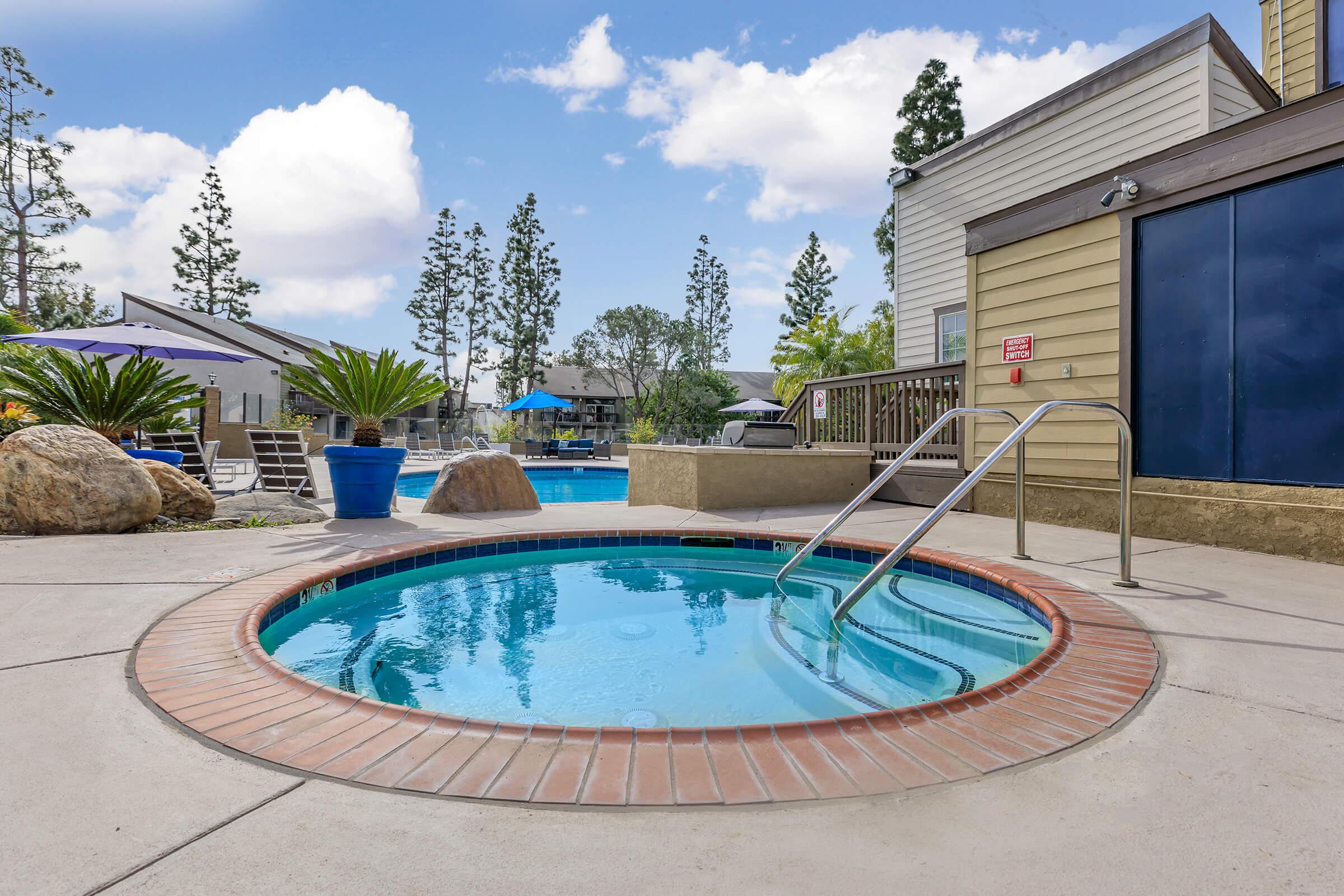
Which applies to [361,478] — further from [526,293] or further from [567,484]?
[526,293]

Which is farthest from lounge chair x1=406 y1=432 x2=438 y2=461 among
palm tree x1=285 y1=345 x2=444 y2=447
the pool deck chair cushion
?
palm tree x1=285 y1=345 x2=444 y2=447

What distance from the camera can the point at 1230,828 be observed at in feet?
4.22

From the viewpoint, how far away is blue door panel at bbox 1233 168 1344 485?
376 cm

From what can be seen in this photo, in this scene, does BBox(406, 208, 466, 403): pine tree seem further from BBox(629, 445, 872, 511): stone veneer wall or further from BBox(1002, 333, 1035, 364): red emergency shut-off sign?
BBox(1002, 333, 1035, 364): red emergency shut-off sign

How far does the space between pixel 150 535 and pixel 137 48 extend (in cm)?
969

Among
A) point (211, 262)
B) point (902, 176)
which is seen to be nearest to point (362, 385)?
point (902, 176)

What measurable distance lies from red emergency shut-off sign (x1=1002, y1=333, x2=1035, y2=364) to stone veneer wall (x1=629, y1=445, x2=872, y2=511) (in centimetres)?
192

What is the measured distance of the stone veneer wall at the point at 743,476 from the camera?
6.49 m

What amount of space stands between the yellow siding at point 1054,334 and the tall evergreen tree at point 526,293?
27019 mm

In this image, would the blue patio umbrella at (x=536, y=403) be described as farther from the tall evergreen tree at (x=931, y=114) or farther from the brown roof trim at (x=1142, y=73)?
the brown roof trim at (x=1142, y=73)

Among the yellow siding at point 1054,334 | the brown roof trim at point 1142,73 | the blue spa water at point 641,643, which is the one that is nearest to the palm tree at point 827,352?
the brown roof trim at point 1142,73

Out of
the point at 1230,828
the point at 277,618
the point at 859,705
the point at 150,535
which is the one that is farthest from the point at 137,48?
the point at 1230,828

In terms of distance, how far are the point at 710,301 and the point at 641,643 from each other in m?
36.5

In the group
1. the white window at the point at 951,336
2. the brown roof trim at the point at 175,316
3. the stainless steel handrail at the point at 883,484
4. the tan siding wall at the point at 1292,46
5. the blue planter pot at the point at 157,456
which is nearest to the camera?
the stainless steel handrail at the point at 883,484
